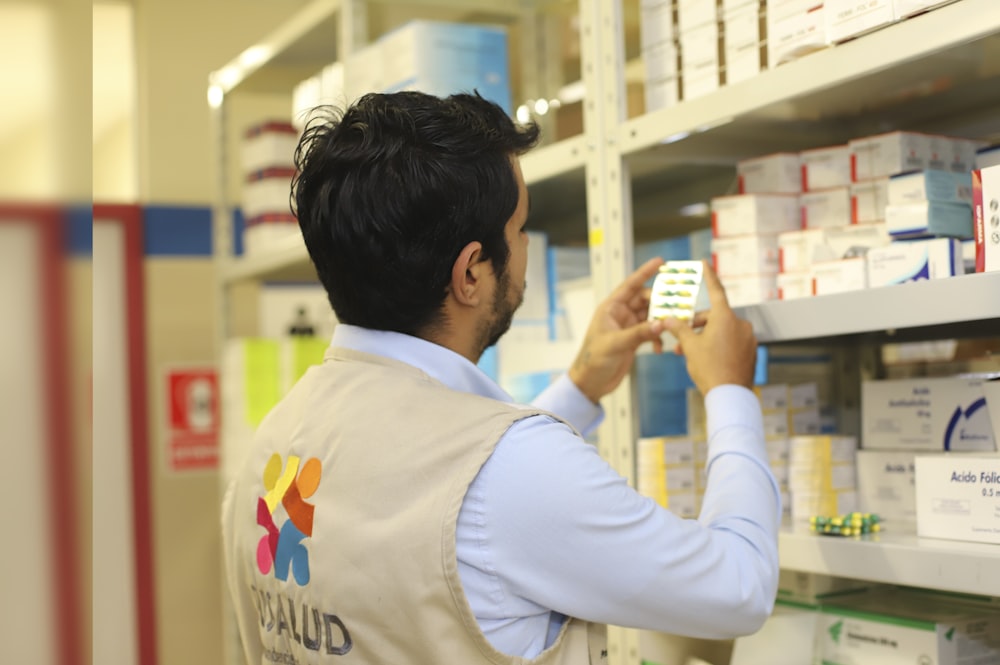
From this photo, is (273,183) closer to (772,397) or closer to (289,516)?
(772,397)

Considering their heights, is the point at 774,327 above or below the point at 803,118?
below

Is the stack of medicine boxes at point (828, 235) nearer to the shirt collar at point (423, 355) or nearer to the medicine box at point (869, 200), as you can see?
the medicine box at point (869, 200)

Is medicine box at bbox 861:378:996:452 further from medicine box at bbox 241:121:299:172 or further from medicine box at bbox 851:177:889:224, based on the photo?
medicine box at bbox 241:121:299:172

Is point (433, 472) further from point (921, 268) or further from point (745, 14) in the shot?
point (745, 14)

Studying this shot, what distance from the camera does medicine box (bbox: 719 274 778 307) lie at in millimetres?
1760

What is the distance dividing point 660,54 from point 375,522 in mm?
1116

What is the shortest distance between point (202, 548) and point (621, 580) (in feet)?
14.8

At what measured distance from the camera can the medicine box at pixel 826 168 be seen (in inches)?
67.2

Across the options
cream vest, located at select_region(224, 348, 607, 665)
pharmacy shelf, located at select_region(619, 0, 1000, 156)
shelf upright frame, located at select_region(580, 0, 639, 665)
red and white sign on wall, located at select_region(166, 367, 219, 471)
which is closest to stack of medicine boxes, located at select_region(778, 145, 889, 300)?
pharmacy shelf, located at select_region(619, 0, 1000, 156)

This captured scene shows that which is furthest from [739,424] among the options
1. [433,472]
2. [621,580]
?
[433,472]

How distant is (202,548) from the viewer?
5.29 m

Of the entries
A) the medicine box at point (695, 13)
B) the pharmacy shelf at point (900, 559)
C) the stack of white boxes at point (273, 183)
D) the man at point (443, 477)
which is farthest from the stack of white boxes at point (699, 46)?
the stack of white boxes at point (273, 183)

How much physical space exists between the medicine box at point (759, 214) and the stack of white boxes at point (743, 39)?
7.9 inches

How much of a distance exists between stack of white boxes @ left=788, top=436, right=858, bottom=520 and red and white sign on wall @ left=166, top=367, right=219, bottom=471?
13.3 ft
